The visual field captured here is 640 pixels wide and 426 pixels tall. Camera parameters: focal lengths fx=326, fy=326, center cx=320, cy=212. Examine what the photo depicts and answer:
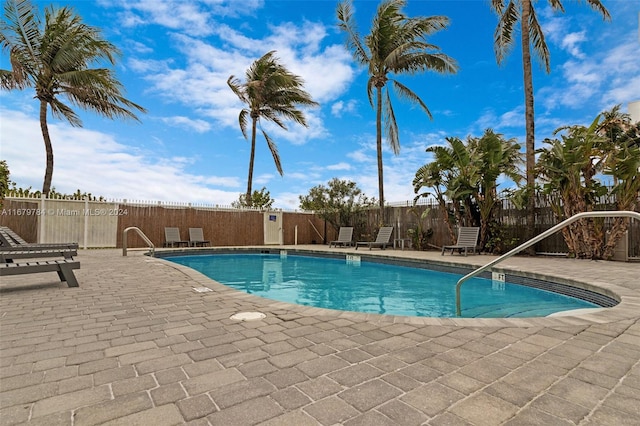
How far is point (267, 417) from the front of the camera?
1.50 meters

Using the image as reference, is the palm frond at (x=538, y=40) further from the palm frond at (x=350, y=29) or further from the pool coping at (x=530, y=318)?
the pool coping at (x=530, y=318)

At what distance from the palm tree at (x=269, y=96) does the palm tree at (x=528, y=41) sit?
32.4 feet

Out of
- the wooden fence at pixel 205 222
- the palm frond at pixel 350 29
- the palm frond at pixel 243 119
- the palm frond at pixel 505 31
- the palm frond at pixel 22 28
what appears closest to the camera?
the wooden fence at pixel 205 222

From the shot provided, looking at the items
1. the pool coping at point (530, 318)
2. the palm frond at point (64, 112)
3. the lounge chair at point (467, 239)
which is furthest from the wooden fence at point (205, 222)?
the pool coping at point (530, 318)

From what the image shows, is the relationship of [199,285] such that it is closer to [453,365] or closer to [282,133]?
[453,365]

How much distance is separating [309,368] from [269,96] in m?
18.2

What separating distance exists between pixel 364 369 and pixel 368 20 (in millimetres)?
15452

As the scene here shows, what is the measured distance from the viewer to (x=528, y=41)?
10.5 m

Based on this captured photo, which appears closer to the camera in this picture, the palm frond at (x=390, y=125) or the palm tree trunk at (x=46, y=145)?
the palm tree trunk at (x=46, y=145)

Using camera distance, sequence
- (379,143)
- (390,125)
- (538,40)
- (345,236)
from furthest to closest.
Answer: (345,236) < (390,125) < (379,143) < (538,40)

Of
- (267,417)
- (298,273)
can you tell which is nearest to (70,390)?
(267,417)

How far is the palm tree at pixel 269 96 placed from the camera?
17.7 m

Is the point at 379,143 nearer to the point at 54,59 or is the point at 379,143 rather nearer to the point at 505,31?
the point at 505,31

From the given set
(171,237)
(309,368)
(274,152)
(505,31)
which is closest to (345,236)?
(274,152)
